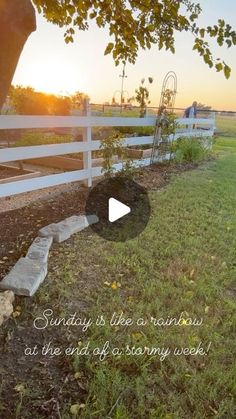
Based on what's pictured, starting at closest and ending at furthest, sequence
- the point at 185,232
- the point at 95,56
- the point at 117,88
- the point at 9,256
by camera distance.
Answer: the point at 9,256
the point at 185,232
the point at 95,56
the point at 117,88

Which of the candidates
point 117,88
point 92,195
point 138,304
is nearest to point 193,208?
point 92,195

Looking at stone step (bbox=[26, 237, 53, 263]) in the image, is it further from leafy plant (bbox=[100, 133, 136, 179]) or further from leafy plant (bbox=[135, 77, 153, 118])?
leafy plant (bbox=[135, 77, 153, 118])

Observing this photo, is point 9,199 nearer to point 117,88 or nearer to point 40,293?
point 40,293

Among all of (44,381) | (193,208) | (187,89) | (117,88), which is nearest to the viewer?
(44,381)

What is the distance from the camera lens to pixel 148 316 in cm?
234

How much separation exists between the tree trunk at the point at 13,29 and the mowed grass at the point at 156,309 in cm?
173

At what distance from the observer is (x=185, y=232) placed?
384 cm

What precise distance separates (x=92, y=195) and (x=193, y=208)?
1470 mm

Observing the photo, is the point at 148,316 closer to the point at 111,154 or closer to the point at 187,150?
the point at 111,154

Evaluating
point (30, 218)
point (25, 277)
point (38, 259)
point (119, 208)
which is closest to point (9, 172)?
point (30, 218)

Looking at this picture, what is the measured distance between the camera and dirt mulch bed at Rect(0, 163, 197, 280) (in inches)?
123

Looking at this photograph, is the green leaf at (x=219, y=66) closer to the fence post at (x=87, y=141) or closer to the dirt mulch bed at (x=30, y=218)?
the dirt mulch bed at (x=30, y=218)

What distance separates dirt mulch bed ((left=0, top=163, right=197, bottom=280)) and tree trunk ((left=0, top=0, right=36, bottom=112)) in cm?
152

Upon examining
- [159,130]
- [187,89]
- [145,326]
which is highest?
[187,89]
